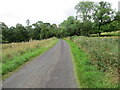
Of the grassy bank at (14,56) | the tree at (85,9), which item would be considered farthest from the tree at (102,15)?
the grassy bank at (14,56)

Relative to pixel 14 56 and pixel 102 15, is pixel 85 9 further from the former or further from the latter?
pixel 14 56

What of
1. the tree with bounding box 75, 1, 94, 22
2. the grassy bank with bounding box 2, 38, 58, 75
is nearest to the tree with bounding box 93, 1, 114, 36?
the tree with bounding box 75, 1, 94, 22

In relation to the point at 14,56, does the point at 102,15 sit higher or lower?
higher

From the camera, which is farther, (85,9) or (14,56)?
(85,9)

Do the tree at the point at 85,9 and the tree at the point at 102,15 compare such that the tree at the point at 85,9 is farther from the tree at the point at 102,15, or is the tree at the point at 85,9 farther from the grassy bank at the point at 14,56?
the grassy bank at the point at 14,56

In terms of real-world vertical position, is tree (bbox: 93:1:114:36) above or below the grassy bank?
above

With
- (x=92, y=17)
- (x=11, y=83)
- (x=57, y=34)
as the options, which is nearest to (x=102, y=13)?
(x=92, y=17)

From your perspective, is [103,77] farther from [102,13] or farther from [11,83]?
[102,13]

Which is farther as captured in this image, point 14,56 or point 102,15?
point 102,15

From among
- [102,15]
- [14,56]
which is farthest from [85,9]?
[14,56]

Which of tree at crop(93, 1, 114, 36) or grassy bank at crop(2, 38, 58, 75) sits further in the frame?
tree at crop(93, 1, 114, 36)

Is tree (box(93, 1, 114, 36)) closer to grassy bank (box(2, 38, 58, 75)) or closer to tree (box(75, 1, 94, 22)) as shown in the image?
tree (box(75, 1, 94, 22))

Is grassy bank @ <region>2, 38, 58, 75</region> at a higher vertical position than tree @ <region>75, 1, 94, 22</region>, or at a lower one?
lower

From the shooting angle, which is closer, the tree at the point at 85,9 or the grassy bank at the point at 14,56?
the grassy bank at the point at 14,56
